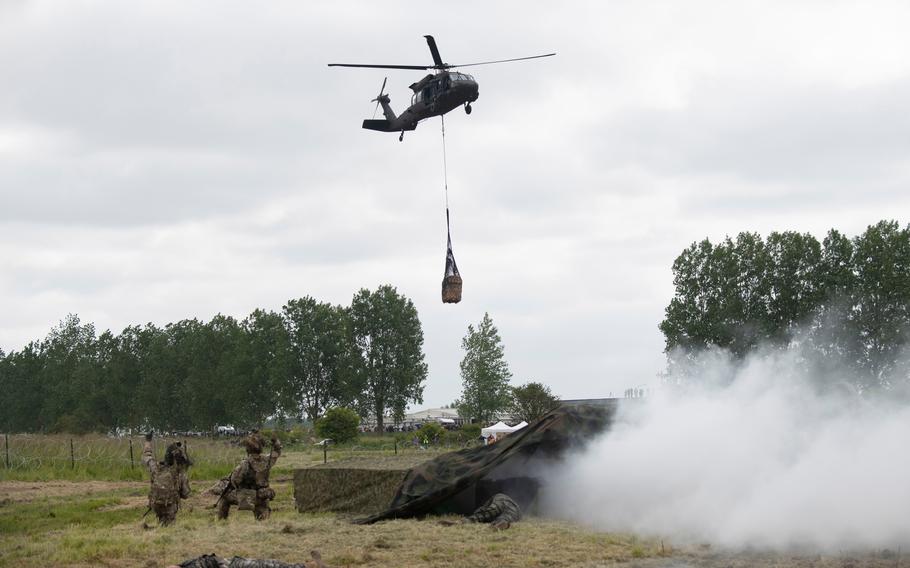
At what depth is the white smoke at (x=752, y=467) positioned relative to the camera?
11875 mm

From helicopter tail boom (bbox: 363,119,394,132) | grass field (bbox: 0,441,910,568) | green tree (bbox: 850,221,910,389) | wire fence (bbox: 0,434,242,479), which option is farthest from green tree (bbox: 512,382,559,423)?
grass field (bbox: 0,441,910,568)

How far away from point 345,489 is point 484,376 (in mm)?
68154

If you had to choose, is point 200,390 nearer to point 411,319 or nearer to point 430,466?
point 411,319

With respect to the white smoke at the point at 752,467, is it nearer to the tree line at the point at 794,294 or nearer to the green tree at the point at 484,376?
the tree line at the point at 794,294

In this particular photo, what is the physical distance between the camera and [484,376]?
84.9m

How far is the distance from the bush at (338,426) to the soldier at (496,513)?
44.8 m

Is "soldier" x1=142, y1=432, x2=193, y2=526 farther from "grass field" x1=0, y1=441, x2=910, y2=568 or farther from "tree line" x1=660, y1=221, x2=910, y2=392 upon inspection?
"tree line" x1=660, y1=221, x2=910, y2=392

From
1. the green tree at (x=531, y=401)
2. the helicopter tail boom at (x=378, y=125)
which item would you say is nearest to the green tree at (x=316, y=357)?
the green tree at (x=531, y=401)

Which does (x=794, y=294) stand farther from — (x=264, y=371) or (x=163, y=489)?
(x=264, y=371)

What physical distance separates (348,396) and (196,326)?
24447mm

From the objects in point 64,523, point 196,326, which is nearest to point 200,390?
point 196,326

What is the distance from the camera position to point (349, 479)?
17.1 m

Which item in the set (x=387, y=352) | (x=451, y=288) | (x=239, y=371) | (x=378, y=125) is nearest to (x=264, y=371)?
(x=239, y=371)

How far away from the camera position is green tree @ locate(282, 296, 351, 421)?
293ft
